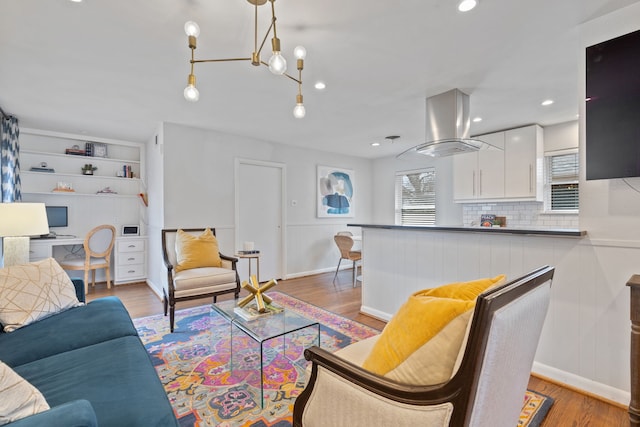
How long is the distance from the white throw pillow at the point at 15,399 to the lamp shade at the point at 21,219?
6.03 feet

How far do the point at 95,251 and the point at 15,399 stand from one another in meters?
4.27

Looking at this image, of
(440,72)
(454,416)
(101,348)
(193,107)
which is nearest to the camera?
(454,416)

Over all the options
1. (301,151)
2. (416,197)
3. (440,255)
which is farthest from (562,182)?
(301,151)

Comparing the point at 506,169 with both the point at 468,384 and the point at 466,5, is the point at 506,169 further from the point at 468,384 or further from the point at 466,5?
the point at 468,384

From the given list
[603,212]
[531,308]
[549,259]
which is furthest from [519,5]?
[531,308]

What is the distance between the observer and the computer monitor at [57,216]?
4426mm

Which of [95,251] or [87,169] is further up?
[87,169]

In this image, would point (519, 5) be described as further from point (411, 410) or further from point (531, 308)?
point (411, 410)

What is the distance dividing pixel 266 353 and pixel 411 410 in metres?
1.79

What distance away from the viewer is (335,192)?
5914 mm

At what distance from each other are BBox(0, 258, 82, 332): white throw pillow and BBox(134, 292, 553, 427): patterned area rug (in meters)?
0.79

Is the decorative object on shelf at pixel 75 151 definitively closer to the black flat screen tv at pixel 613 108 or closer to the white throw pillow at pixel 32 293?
the white throw pillow at pixel 32 293

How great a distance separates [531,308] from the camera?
2.98ft

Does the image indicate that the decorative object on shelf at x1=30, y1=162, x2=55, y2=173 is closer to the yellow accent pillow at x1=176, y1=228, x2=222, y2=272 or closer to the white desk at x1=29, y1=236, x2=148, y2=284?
the white desk at x1=29, y1=236, x2=148, y2=284
